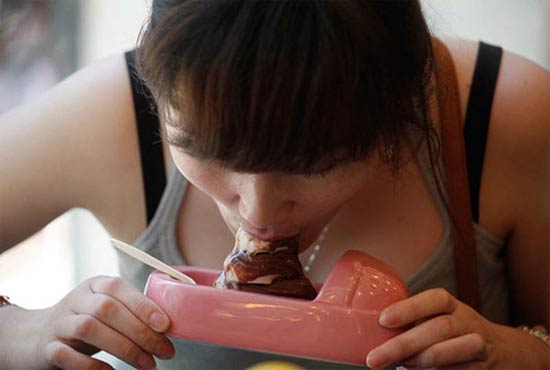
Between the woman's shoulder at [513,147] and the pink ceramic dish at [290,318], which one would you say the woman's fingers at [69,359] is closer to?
the pink ceramic dish at [290,318]

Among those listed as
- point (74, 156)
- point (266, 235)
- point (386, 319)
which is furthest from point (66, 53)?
point (386, 319)

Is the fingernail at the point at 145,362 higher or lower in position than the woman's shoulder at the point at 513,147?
lower

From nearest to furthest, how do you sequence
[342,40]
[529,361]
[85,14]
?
[342,40]
[529,361]
[85,14]

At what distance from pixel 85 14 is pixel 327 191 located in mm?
289

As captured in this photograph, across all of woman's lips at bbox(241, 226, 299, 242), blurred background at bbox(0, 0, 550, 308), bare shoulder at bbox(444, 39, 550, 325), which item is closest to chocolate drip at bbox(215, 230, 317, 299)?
woman's lips at bbox(241, 226, 299, 242)

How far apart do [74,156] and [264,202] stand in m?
0.27

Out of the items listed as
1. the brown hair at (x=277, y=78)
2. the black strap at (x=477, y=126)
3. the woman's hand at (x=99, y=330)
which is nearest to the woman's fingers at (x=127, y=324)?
the woman's hand at (x=99, y=330)

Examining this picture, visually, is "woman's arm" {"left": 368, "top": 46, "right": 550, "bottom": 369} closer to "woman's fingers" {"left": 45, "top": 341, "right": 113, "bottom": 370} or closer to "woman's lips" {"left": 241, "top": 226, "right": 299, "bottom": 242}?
"woman's lips" {"left": 241, "top": 226, "right": 299, "bottom": 242}

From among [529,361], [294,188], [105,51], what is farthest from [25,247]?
[529,361]

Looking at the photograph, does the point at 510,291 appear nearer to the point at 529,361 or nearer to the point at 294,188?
the point at 529,361

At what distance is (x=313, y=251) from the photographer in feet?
2.05

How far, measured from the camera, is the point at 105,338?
18.3 inches

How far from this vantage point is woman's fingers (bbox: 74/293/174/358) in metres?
0.45

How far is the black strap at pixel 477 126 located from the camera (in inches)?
26.0
